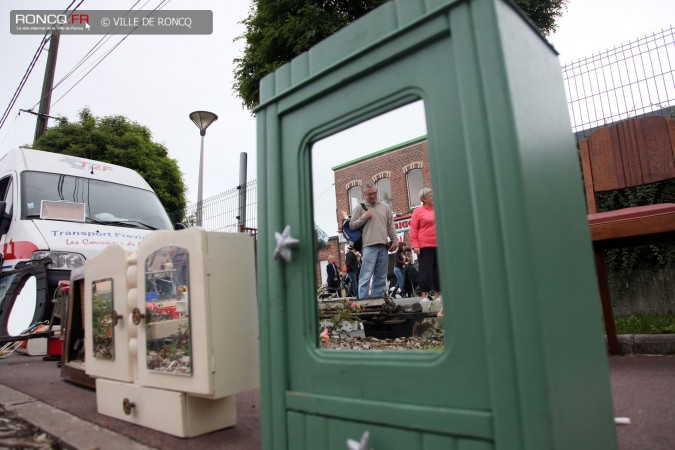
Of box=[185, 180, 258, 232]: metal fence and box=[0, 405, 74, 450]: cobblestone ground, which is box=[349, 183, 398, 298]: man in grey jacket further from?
box=[185, 180, 258, 232]: metal fence

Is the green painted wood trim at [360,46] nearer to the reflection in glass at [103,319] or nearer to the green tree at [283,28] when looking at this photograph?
the reflection in glass at [103,319]

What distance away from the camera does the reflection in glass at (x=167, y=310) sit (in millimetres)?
1997

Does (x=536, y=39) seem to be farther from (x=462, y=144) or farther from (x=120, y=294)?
(x=120, y=294)

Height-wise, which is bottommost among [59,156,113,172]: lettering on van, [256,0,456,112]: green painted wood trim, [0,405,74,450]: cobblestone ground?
[0,405,74,450]: cobblestone ground

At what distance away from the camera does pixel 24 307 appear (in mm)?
4461

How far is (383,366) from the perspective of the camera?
1.12 m

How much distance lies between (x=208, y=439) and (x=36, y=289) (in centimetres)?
352

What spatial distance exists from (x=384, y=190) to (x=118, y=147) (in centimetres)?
1904

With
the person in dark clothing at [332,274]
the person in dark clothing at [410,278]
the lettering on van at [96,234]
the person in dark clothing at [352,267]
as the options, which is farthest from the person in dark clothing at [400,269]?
the lettering on van at [96,234]

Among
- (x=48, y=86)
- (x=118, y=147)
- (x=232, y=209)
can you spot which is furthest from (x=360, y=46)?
(x=118, y=147)

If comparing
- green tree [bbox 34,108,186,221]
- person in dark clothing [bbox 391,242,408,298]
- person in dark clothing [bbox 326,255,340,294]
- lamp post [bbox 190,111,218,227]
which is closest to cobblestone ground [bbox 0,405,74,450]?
person in dark clothing [bbox 391,242,408,298]

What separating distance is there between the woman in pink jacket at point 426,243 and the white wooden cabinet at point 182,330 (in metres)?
2.56

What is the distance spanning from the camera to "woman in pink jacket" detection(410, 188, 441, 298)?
168 inches

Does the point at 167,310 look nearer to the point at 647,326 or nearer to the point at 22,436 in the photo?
the point at 22,436
